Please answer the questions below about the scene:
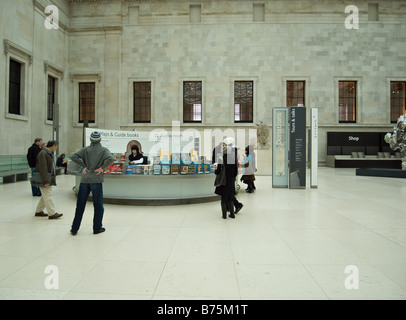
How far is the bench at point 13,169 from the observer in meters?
12.9

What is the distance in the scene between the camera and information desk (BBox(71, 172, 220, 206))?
789 cm

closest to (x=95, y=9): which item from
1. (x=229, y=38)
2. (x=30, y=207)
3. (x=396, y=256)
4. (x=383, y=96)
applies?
(x=229, y=38)

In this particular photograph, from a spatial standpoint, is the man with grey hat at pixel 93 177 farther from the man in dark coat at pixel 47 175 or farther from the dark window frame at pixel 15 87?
the dark window frame at pixel 15 87

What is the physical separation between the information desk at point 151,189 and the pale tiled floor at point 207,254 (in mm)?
617

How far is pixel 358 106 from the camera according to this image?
22.2 metres

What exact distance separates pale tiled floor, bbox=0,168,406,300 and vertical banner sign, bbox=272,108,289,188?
14.9ft

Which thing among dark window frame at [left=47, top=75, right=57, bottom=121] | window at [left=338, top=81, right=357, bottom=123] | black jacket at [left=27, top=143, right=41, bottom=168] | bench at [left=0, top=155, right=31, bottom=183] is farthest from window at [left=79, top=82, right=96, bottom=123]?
window at [left=338, top=81, right=357, bottom=123]

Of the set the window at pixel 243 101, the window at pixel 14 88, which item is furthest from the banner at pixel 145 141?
the window at pixel 243 101

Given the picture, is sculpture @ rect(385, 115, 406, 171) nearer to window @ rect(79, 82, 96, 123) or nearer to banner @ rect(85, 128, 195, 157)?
banner @ rect(85, 128, 195, 157)

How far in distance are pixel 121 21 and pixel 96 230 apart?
22.1m

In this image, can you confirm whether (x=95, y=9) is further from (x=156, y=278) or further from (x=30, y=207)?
(x=156, y=278)

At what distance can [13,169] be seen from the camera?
549 inches

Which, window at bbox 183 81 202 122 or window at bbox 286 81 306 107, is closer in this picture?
window at bbox 286 81 306 107

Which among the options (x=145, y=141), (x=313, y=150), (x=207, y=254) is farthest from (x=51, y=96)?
(x=207, y=254)
